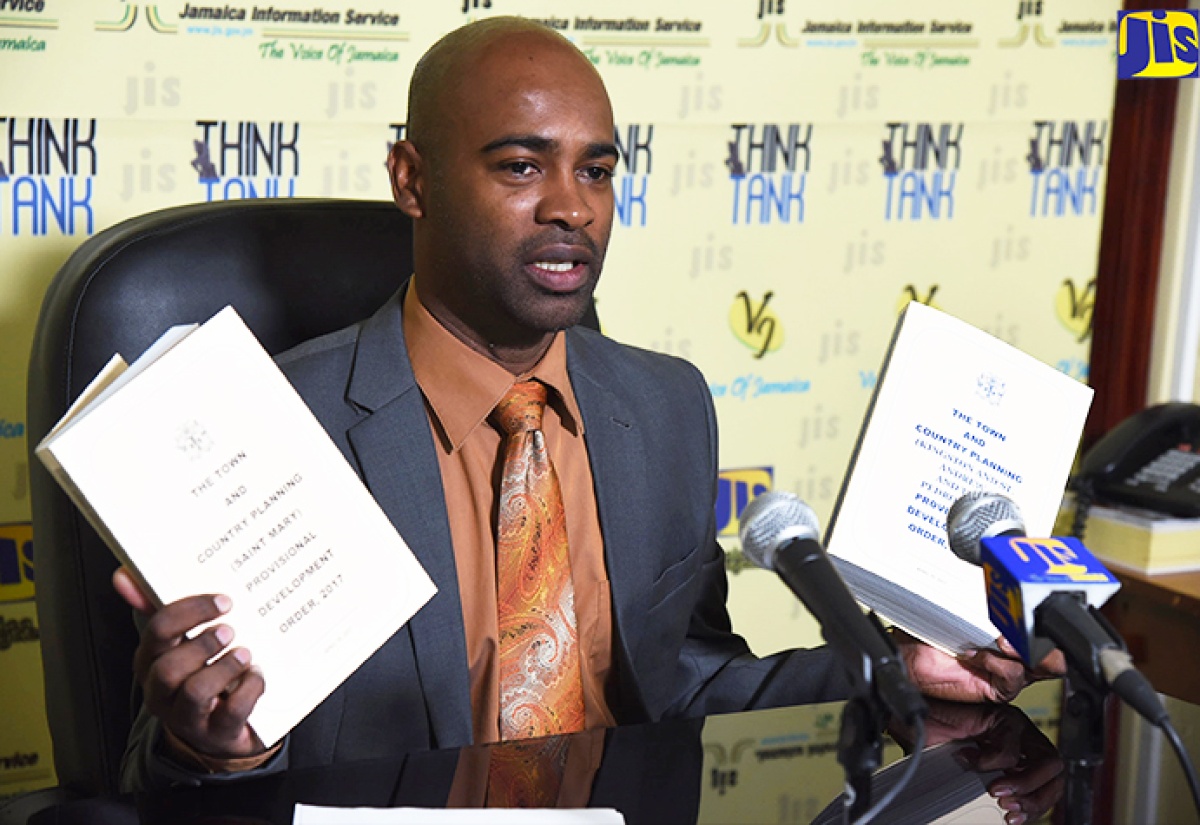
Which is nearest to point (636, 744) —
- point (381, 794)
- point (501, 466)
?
point (381, 794)

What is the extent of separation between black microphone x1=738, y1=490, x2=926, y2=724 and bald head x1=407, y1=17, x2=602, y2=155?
61 centimetres

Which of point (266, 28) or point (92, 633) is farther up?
point (266, 28)

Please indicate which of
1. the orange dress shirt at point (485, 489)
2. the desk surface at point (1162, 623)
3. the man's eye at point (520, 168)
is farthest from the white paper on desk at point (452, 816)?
the desk surface at point (1162, 623)

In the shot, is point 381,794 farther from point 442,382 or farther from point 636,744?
A: point 442,382

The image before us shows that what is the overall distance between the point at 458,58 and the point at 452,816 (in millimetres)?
750

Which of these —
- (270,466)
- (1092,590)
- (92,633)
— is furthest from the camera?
(92,633)

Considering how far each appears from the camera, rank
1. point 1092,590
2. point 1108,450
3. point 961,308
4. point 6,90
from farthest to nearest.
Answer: point 961,308 < point 1108,450 < point 6,90 < point 1092,590

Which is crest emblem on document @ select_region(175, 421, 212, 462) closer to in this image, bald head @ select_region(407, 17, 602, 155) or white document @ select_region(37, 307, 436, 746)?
white document @ select_region(37, 307, 436, 746)

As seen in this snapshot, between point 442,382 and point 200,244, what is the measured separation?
0.90 feet

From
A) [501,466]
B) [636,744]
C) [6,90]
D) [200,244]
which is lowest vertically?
[636,744]

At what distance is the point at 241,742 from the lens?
100 cm

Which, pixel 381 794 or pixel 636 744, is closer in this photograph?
pixel 381 794

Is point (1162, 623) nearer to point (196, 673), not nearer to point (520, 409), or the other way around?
point (520, 409)

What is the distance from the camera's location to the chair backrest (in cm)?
124
